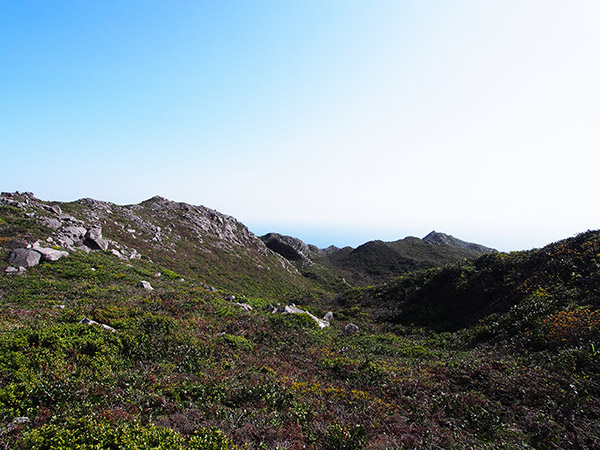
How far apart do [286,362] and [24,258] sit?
59.9 feet

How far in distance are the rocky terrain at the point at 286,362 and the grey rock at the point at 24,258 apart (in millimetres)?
76

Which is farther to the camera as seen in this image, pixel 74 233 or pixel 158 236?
pixel 158 236

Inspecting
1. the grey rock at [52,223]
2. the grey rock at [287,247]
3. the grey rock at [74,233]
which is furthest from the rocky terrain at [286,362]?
the grey rock at [287,247]

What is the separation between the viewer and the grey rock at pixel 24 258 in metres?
16.2

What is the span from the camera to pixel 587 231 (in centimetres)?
2106

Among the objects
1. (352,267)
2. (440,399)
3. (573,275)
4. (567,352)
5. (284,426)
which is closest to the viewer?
(284,426)

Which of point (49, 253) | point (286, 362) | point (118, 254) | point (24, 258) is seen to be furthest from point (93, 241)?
point (286, 362)

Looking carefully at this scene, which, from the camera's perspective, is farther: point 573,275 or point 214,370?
point 573,275

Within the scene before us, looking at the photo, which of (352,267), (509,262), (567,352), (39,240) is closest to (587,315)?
(567,352)

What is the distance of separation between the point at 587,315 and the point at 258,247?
6278cm

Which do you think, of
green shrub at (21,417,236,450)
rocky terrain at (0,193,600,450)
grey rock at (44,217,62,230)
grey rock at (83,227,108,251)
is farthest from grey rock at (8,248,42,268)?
green shrub at (21,417,236,450)

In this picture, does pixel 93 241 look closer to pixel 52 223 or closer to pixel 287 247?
pixel 52 223

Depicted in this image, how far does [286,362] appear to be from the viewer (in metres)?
11.6

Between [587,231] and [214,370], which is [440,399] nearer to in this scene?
[214,370]
